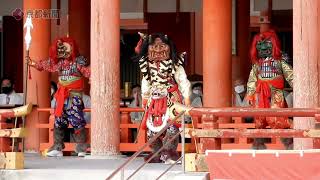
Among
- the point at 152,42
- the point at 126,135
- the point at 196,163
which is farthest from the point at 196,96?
the point at 196,163

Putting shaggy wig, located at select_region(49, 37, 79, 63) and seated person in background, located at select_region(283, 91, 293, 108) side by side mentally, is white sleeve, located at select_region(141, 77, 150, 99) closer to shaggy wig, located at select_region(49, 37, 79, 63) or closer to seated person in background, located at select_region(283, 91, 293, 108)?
shaggy wig, located at select_region(49, 37, 79, 63)

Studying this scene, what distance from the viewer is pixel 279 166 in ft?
37.4

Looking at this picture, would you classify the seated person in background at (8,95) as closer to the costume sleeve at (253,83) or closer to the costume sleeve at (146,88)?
the costume sleeve at (146,88)

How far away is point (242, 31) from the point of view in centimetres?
2002

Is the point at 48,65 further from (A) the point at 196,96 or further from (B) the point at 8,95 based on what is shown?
(B) the point at 8,95

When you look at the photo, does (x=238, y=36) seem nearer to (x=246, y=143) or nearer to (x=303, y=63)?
(x=246, y=143)

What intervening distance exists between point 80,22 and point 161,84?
20.8 ft

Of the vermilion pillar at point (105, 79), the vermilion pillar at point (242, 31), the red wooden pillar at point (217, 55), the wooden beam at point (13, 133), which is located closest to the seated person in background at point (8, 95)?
the red wooden pillar at point (217, 55)

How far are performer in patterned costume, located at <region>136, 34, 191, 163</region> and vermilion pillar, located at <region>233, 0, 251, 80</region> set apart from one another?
6.12m

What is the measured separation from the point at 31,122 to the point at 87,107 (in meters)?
1.03

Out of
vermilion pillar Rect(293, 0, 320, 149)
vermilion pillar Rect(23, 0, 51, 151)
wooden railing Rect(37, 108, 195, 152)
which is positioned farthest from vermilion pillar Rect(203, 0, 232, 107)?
vermilion pillar Rect(293, 0, 320, 149)

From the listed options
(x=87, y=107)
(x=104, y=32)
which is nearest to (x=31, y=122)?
(x=87, y=107)

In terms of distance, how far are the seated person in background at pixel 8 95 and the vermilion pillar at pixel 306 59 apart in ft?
23.6

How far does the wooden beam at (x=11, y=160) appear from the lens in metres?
13.0
